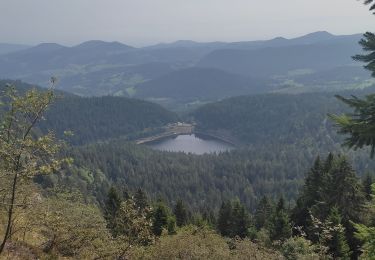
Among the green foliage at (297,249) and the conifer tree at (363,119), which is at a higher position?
the conifer tree at (363,119)

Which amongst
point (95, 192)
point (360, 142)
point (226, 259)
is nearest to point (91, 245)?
point (226, 259)

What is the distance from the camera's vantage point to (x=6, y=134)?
17703 mm

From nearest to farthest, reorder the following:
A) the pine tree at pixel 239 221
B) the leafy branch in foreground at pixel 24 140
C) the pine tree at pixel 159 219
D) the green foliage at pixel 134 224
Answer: the leafy branch in foreground at pixel 24 140 < the green foliage at pixel 134 224 < the pine tree at pixel 159 219 < the pine tree at pixel 239 221

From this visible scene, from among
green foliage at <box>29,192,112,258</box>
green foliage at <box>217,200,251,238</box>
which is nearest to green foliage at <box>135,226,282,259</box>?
green foliage at <box>29,192,112,258</box>

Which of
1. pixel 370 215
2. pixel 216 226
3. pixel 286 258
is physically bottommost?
pixel 216 226

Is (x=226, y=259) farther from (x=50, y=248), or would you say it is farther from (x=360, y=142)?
(x=360, y=142)

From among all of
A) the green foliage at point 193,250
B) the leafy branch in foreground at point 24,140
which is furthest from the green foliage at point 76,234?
the leafy branch in foreground at point 24,140

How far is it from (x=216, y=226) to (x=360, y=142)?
201 feet

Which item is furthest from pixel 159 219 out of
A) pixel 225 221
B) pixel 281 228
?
pixel 281 228

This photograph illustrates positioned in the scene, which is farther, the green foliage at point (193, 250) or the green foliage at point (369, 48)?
the green foliage at point (193, 250)

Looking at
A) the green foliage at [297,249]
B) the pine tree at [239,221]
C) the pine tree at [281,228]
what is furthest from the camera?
the pine tree at [239,221]

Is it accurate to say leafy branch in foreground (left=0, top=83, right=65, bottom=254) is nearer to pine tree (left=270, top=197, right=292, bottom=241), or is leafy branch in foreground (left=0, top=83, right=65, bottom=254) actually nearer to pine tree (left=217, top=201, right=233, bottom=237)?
pine tree (left=270, top=197, right=292, bottom=241)

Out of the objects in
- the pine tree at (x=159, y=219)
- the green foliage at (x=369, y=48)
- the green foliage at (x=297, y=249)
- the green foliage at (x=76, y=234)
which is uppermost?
the green foliage at (x=369, y=48)

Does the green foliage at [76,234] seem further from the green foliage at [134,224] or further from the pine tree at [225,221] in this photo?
the pine tree at [225,221]
